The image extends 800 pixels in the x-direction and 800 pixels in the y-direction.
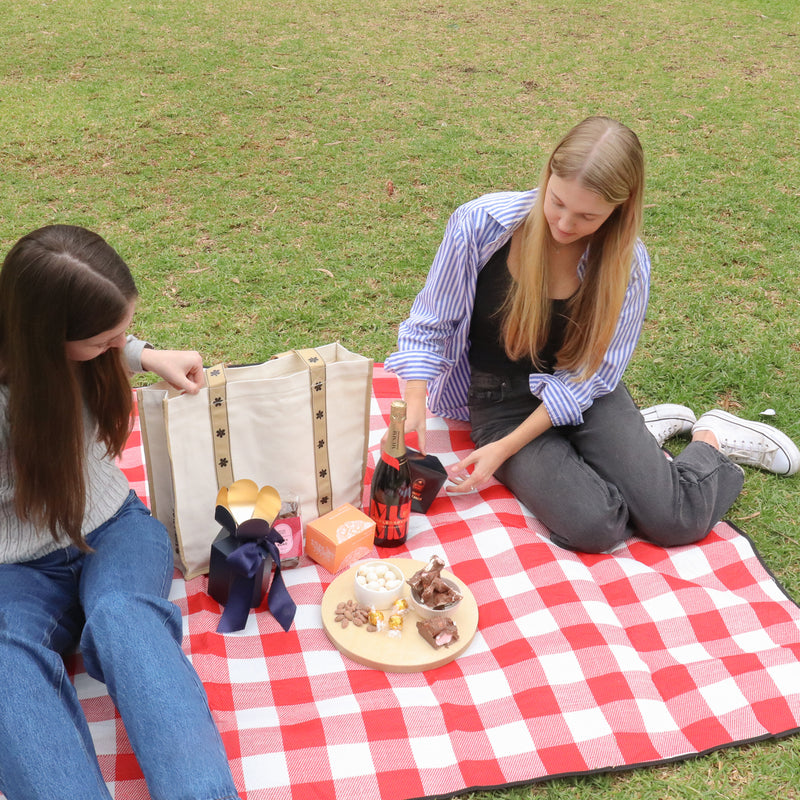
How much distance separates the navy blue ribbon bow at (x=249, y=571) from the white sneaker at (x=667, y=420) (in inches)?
75.0

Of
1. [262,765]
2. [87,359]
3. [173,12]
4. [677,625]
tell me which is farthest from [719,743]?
[173,12]

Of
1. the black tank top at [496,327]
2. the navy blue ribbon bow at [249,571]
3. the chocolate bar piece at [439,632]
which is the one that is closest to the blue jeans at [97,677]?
the navy blue ribbon bow at [249,571]

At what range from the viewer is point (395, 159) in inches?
265

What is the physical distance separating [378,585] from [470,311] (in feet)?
3.88

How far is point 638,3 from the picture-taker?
1107cm

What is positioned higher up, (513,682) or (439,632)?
(439,632)

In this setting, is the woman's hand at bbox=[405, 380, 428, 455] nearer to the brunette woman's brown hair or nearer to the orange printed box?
the orange printed box

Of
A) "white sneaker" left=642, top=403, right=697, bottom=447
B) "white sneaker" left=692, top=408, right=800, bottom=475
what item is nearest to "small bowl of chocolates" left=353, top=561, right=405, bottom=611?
"white sneaker" left=642, top=403, right=697, bottom=447

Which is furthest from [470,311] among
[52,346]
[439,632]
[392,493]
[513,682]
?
[52,346]

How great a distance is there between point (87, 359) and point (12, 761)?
1.07 m

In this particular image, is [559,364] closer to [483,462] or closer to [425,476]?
[483,462]

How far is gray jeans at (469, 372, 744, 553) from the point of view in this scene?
3.19m

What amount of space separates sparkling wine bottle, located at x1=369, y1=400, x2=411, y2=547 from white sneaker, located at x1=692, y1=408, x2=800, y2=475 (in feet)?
4.86

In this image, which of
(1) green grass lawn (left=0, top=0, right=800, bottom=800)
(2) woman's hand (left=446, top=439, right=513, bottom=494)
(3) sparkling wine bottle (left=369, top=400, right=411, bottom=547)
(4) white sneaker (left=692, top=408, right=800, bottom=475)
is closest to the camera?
(3) sparkling wine bottle (left=369, top=400, right=411, bottom=547)
